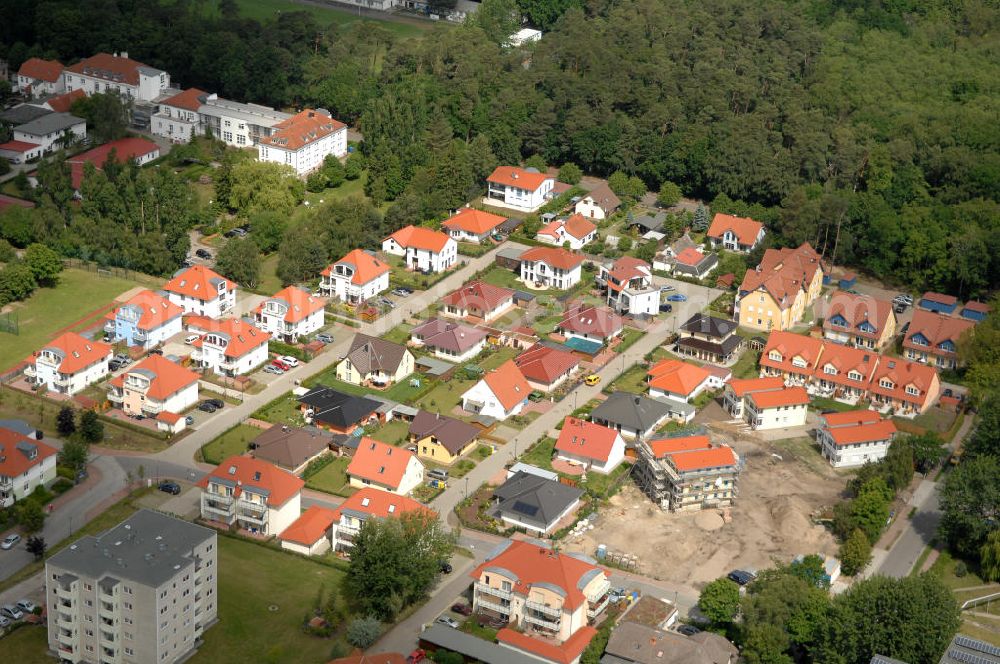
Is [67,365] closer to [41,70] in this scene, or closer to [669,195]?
[669,195]

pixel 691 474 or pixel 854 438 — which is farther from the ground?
pixel 854 438

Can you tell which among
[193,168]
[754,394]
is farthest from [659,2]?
[754,394]

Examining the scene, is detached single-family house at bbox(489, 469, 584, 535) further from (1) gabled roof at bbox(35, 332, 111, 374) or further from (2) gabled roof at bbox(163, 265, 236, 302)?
(2) gabled roof at bbox(163, 265, 236, 302)

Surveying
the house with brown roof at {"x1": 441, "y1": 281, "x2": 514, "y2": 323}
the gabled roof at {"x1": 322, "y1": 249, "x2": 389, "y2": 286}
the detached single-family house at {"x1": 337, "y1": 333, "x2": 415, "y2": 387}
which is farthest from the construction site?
the gabled roof at {"x1": 322, "y1": 249, "x2": 389, "y2": 286}

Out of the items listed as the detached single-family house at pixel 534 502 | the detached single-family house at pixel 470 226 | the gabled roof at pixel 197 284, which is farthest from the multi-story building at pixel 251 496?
the detached single-family house at pixel 470 226

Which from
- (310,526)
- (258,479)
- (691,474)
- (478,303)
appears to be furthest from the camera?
(478,303)

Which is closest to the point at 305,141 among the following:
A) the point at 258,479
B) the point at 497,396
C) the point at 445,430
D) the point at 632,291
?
the point at 632,291

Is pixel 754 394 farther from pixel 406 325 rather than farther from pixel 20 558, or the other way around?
pixel 20 558

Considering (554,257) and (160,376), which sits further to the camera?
(554,257)
